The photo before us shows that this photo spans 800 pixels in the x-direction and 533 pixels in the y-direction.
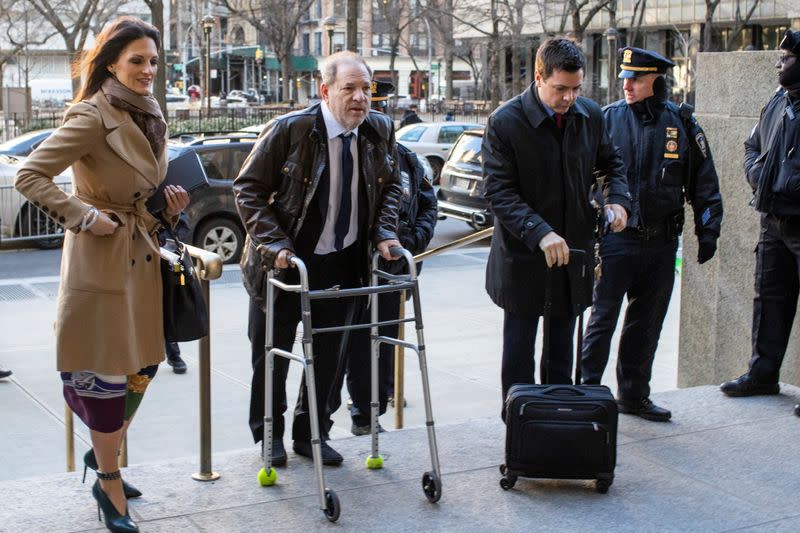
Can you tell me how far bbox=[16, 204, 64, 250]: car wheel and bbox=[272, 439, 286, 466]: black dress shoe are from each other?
11.0 m

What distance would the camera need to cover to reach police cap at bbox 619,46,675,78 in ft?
18.8

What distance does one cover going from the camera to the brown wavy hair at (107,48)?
4.12 meters

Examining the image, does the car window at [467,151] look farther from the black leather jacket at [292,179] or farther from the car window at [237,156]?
the black leather jacket at [292,179]

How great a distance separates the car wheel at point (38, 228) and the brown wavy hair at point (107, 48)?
37.6 ft

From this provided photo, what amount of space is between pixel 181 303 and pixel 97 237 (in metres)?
0.45

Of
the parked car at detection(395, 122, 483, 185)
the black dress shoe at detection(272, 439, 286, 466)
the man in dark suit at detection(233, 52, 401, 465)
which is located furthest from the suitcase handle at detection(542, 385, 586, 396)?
the parked car at detection(395, 122, 483, 185)

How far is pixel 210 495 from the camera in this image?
4.63 metres

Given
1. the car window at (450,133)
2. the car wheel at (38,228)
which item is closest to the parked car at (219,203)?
the car wheel at (38,228)

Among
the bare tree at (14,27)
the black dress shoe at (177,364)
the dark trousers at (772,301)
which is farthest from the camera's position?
the bare tree at (14,27)

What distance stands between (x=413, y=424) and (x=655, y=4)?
158 feet

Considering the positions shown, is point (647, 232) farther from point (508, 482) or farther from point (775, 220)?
point (508, 482)

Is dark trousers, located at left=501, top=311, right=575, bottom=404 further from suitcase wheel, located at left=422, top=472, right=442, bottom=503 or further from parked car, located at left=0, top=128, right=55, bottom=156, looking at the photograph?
parked car, located at left=0, top=128, right=55, bottom=156

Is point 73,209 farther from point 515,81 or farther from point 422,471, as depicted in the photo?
point 515,81

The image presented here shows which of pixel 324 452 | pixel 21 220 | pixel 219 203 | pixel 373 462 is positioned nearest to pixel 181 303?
pixel 324 452
